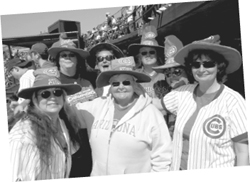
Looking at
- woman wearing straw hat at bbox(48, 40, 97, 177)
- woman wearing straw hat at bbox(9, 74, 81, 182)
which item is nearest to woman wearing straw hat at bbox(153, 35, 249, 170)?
woman wearing straw hat at bbox(48, 40, 97, 177)

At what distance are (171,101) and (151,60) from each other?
865mm

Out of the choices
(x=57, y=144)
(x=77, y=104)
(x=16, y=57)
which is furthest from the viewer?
(x=16, y=57)

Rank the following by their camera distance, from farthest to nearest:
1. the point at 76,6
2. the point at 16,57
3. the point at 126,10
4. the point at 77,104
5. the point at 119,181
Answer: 1. the point at 16,57
2. the point at 126,10
3. the point at 76,6
4. the point at 77,104
5. the point at 119,181

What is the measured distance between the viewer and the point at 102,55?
12.2 ft

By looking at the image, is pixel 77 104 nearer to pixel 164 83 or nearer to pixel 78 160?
pixel 78 160

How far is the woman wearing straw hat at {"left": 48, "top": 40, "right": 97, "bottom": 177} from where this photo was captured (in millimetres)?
3105

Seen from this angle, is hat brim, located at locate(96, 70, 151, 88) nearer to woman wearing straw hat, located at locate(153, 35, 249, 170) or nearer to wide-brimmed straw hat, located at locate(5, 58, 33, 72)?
woman wearing straw hat, located at locate(153, 35, 249, 170)

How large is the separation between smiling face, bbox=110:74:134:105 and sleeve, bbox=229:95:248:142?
3.72ft

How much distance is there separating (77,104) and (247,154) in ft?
6.92

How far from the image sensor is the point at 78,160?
10.1 ft

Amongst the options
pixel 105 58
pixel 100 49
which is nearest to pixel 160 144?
pixel 105 58

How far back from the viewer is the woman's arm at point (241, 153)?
2617 mm

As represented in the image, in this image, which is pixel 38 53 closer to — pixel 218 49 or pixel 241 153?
pixel 218 49

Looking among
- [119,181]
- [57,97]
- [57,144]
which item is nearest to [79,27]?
[57,97]
